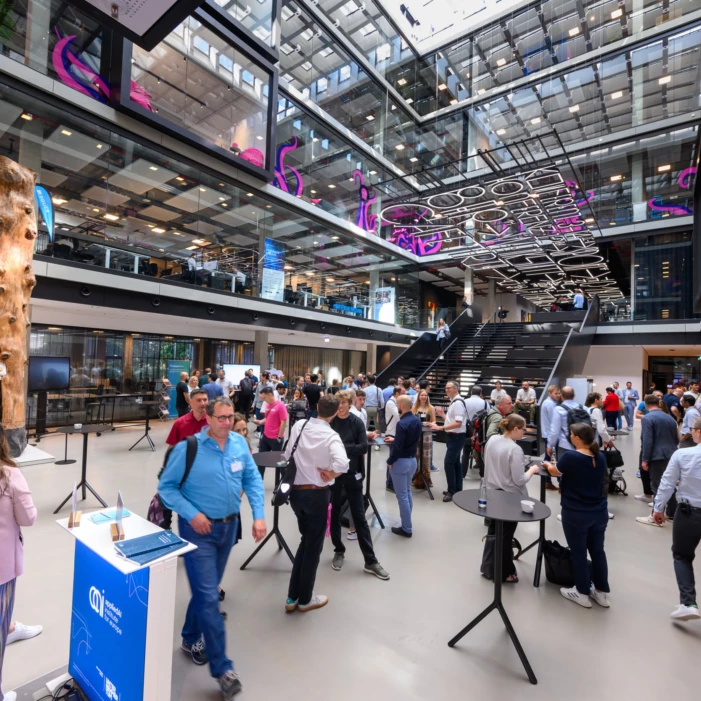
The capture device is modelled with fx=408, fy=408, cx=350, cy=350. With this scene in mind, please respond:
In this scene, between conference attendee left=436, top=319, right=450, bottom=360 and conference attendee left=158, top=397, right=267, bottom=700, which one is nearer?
conference attendee left=158, top=397, right=267, bottom=700

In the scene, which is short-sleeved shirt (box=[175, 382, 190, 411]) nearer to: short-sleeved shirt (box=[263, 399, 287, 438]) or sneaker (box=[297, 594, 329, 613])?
short-sleeved shirt (box=[263, 399, 287, 438])

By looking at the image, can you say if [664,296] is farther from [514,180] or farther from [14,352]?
[14,352]

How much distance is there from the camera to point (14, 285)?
4617mm

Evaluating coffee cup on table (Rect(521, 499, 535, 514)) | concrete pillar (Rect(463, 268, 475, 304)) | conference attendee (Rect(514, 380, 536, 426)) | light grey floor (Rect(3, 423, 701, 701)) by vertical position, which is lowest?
light grey floor (Rect(3, 423, 701, 701))

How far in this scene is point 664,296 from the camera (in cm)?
1677

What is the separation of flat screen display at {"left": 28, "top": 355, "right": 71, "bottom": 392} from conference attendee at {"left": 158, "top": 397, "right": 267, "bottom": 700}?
8624 millimetres

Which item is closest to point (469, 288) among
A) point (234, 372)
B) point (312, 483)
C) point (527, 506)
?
point (234, 372)

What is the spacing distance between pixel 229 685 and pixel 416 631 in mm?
1368

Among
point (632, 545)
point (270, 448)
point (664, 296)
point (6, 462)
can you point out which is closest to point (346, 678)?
point (6, 462)

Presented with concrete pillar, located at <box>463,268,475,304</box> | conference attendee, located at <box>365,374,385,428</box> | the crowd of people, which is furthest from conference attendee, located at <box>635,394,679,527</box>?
concrete pillar, located at <box>463,268,475,304</box>

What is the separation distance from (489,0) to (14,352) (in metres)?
22.5

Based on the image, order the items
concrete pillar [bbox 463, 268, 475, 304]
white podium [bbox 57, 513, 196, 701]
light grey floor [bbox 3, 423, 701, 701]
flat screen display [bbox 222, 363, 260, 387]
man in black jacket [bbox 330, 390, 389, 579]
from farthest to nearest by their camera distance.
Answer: concrete pillar [bbox 463, 268, 475, 304], flat screen display [bbox 222, 363, 260, 387], man in black jacket [bbox 330, 390, 389, 579], light grey floor [bbox 3, 423, 701, 701], white podium [bbox 57, 513, 196, 701]

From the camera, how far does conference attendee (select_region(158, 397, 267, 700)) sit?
2275 mm

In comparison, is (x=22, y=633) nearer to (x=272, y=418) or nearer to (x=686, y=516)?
(x=272, y=418)
